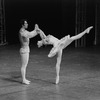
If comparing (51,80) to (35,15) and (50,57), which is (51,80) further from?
(35,15)

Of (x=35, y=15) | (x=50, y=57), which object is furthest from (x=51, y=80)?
(x=35, y=15)

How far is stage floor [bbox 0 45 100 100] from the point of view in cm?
635

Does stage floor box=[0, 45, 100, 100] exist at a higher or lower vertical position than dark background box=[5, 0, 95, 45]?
lower

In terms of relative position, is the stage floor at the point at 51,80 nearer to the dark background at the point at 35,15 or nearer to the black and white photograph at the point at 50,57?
the black and white photograph at the point at 50,57

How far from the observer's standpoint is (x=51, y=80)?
799 centimetres

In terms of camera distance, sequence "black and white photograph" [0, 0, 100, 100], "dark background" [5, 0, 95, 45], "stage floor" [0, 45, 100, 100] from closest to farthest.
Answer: "stage floor" [0, 45, 100, 100], "black and white photograph" [0, 0, 100, 100], "dark background" [5, 0, 95, 45]

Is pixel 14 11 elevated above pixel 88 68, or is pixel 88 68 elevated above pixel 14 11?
pixel 14 11

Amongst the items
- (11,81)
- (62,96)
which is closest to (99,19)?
(11,81)

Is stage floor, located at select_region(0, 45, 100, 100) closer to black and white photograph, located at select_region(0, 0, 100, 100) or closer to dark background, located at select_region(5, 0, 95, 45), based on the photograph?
black and white photograph, located at select_region(0, 0, 100, 100)

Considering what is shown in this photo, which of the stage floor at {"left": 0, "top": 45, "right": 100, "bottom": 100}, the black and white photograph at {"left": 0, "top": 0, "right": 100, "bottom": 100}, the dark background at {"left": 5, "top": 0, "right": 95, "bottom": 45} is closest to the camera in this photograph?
the stage floor at {"left": 0, "top": 45, "right": 100, "bottom": 100}

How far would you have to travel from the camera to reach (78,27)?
16.1m

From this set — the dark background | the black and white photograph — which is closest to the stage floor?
the black and white photograph

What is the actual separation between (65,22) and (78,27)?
2.74 meters

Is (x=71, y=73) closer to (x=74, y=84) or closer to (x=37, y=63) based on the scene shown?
(x=74, y=84)
